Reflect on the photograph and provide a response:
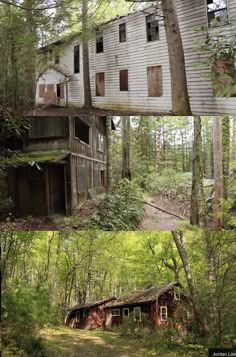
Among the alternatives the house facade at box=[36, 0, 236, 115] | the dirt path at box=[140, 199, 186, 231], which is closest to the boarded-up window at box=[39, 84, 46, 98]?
the house facade at box=[36, 0, 236, 115]

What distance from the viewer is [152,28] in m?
2.14

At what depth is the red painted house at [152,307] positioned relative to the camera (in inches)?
114

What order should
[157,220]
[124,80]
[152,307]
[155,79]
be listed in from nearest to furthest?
[155,79] → [124,80] → [157,220] → [152,307]

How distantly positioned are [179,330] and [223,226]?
3.54 feet

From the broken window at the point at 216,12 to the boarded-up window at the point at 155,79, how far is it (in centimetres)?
39

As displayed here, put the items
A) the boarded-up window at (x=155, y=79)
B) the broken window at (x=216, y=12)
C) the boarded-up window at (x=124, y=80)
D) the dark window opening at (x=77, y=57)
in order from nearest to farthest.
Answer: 1. the broken window at (x=216, y=12)
2. the boarded-up window at (x=155, y=79)
3. the boarded-up window at (x=124, y=80)
4. the dark window opening at (x=77, y=57)

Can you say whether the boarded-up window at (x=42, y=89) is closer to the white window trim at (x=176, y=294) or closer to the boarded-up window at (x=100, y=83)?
the boarded-up window at (x=100, y=83)

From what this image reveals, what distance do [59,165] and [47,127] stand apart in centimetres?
30

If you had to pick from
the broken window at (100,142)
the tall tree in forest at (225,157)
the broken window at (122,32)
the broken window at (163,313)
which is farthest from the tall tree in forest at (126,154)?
the broken window at (163,313)

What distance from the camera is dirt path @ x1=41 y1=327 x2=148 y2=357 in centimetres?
275

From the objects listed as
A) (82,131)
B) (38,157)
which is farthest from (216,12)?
(38,157)

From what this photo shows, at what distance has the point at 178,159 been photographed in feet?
7.39

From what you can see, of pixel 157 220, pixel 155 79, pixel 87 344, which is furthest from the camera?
pixel 87 344

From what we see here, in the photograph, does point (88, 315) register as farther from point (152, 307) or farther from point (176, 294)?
point (176, 294)
